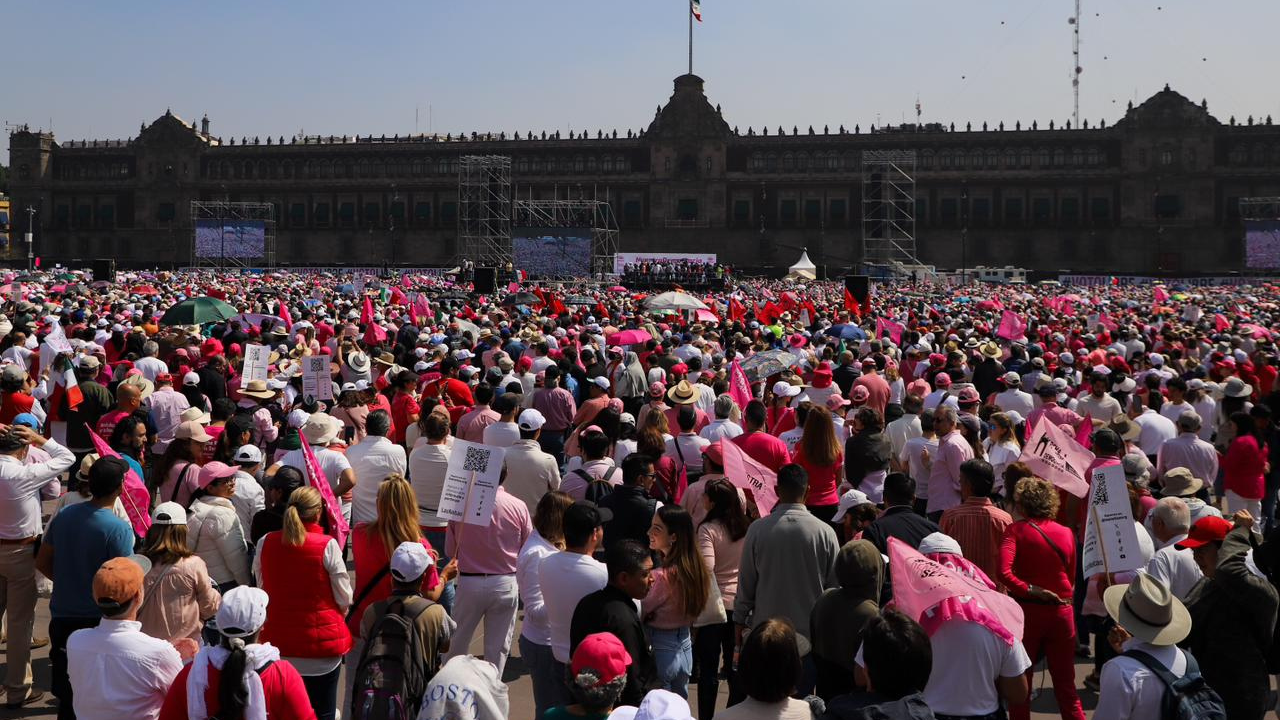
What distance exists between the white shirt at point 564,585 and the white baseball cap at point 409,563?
0.83 m

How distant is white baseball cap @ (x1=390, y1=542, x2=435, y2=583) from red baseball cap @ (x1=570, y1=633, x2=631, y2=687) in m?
1.14

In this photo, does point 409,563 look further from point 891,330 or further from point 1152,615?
point 891,330

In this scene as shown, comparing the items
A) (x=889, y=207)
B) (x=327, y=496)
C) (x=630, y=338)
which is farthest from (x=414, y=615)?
(x=889, y=207)

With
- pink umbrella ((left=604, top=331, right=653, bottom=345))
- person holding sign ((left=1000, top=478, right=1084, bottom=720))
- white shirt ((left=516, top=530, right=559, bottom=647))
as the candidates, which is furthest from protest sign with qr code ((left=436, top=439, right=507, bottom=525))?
pink umbrella ((left=604, top=331, right=653, bottom=345))

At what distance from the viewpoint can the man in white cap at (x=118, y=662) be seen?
5.21 meters

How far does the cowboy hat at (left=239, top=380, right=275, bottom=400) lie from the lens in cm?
1144

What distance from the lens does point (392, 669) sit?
521cm

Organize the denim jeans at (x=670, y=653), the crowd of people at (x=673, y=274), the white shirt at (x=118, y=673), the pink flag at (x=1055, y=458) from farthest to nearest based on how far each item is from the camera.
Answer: the crowd of people at (x=673, y=274) → the pink flag at (x=1055, y=458) → the denim jeans at (x=670, y=653) → the white shirt at (x=118, y=673)

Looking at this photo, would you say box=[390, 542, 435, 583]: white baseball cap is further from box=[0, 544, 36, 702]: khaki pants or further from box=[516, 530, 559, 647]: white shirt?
box=[0, 544, 36, 702]: khaki pants

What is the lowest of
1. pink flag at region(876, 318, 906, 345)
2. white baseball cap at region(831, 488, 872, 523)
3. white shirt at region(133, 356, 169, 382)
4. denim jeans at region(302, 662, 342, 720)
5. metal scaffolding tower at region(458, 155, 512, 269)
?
denim jeans at region(302, 662, 342, 720)

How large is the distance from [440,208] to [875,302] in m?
61.9

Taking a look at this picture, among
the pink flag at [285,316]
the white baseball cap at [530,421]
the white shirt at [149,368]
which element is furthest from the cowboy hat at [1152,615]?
the pink flag at [285,316]

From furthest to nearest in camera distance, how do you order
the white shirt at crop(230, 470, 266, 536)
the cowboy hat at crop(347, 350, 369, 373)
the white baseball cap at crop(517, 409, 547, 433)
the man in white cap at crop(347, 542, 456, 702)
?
the cowboy hat at crop(347, 350, 369, 373) < the white baseball cap at crop(517, 409, 547, 433) < the white shirt at crop(230, 470, 266, 536) < the man in white cap at crop(347, 542, 456, 702)

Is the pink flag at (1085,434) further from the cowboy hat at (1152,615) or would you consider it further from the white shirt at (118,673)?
the white shirt at (118,673)
